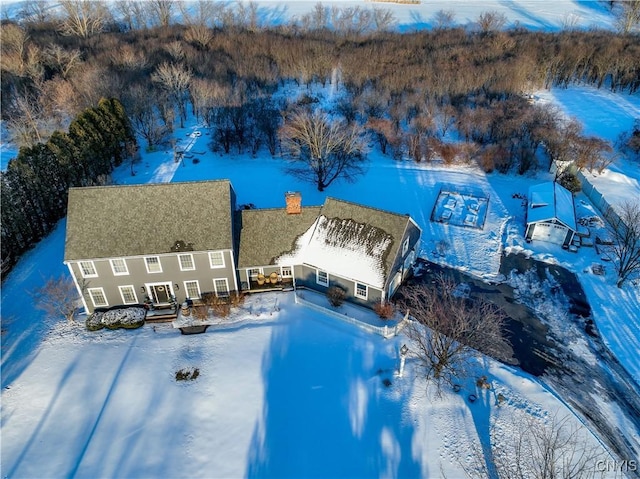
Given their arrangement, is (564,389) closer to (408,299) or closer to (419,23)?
(408,299)

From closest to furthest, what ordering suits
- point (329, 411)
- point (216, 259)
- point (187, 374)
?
point (329, 411), point (187, 374), point (216, 259)

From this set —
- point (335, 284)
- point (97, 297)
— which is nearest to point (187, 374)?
point (97, 297)

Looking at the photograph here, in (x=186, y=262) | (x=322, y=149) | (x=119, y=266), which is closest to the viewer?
(x=119, y=266)

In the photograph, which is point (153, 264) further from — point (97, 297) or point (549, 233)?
point (549, 233)

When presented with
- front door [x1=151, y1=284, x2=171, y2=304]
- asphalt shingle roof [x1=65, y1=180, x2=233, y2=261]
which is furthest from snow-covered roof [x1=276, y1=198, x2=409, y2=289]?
front door [x1=151, y1=284, x2=171, y2=304]

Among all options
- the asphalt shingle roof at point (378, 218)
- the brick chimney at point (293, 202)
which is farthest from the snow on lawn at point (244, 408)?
the brick chimney at point (293, 202)

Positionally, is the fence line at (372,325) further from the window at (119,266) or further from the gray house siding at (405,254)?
the window at (119,266)
